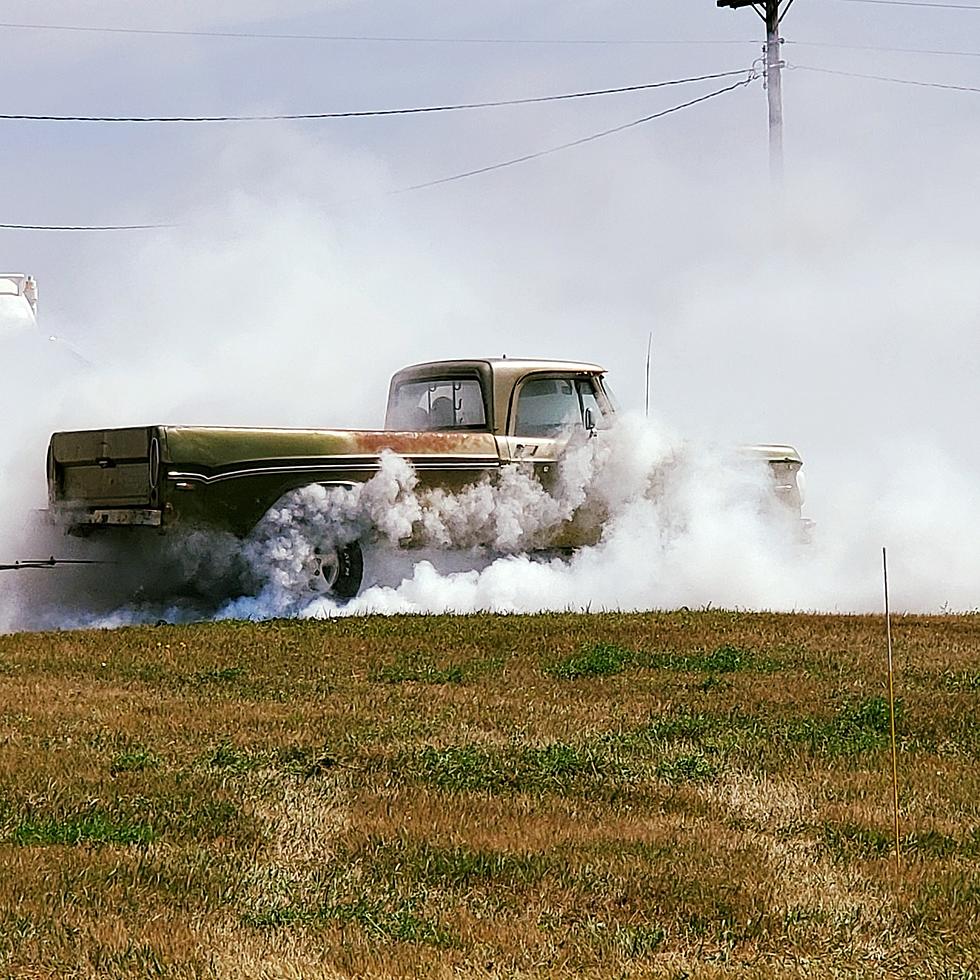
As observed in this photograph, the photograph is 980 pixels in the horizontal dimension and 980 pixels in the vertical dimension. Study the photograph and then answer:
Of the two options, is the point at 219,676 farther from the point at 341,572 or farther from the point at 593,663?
the point at 341,572

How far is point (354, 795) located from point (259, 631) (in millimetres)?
5475

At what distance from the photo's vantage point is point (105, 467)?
1418 cm

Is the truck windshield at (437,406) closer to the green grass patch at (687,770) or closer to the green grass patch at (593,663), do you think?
the green grass patch at (593,663)

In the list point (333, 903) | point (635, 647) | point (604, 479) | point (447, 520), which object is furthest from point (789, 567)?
point (333, 903)

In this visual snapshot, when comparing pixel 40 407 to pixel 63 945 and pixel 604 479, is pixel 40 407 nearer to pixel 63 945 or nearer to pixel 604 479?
pixel 604 479

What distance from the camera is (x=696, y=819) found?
7441 millimetres

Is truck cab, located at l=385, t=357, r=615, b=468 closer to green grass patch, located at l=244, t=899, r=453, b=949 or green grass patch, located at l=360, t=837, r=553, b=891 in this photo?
green grass patch, located at l=360, t=837, r=553, b=891

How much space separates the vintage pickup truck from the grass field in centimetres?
191

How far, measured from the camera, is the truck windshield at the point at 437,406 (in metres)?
16.3

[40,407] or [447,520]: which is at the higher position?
[40,407]

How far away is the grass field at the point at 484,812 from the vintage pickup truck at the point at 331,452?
191 centimetres

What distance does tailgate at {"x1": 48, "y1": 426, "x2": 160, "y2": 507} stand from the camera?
13.8 metres

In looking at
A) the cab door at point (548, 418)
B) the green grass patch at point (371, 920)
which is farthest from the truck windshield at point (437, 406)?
the green grass patch at point (371, 920)

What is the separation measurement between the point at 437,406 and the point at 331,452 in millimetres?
2348
